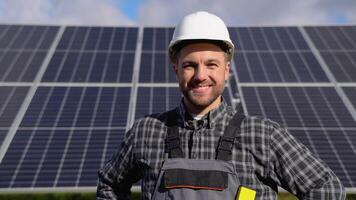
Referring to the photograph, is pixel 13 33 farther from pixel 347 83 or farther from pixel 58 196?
pixel 347 83

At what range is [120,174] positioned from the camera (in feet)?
8.55

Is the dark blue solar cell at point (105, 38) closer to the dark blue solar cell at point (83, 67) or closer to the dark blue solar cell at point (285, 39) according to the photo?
the dark blue solar cell at point (83, 67)

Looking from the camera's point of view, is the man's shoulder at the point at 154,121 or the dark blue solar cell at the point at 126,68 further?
the dark blue solar cell at the point at 126,68

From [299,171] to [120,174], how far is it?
1055 millimetres

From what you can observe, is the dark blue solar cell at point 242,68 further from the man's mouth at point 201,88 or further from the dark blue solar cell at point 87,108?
the man's mouth at point 201,88

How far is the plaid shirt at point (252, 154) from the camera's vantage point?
7.29ft

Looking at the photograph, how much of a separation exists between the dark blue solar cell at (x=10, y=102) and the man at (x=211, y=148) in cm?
1030

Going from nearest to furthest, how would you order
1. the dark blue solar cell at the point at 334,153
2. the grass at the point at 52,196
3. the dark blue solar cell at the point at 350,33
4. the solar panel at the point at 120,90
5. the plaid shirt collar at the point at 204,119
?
the plaid shirt collar at the point at 204,119 < the grass at the point at 52,196 < the dark blue solar cell at the point at 334,153 < the solar panel at the point at 120,90 < the dark blue solar cell at the point at 350,33

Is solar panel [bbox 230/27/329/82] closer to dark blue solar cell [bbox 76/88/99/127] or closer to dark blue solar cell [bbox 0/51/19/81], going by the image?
dark blue solar cell [bbox 76/88/99/127]

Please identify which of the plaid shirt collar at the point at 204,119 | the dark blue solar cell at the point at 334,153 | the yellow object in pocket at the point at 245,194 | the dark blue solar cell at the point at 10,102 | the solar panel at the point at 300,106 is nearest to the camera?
the yellow object in pocket at the point at 245,194

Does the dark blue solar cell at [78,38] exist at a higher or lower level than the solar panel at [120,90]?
lower

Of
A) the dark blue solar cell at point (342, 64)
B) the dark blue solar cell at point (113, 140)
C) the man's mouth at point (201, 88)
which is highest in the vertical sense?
the man's mouth at point (201, 88)

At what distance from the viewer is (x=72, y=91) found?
13359 millimetres

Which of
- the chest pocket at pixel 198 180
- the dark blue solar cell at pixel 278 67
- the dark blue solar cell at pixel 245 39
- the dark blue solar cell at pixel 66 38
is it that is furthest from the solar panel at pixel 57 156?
the chest pocket at pixel 198 180
